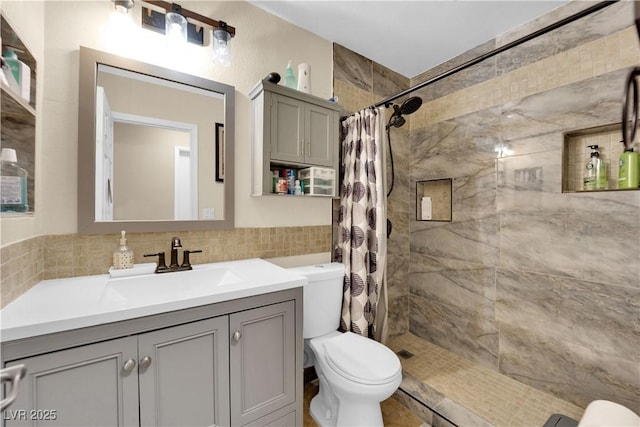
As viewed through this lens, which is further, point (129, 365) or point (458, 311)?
point (458, 311)

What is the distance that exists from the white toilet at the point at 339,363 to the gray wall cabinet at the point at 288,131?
0.69 meters

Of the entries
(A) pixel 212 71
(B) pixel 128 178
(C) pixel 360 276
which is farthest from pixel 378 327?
→ (A) pixel 212 71

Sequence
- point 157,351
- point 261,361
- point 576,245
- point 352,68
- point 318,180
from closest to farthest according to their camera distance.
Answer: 1. point 157,351
2. point 261,361
3. point 576,245
4. point 318,180
5. point 352,68

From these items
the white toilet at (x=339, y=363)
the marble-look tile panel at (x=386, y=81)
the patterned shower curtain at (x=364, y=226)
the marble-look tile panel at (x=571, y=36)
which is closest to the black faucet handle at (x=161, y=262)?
the white toilet at (x=339, y=363)

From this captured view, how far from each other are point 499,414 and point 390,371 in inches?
31.5

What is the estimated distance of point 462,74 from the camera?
2184mm

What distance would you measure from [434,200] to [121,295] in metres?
2.33

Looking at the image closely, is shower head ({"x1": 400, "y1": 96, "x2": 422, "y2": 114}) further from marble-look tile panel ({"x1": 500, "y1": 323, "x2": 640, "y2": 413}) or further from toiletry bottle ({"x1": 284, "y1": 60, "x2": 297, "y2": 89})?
marble-look tile panel ({"x1": 500, "y1": 323, "x2": 640, "y2": 413})

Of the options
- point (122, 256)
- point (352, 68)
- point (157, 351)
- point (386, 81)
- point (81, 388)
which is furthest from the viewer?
point (386, 81)

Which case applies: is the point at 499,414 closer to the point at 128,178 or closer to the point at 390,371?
the point at 390,371

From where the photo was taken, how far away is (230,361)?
1.06 meters

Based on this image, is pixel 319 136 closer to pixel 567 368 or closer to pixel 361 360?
pixel 361 360

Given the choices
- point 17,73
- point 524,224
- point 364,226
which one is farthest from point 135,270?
point 524,224

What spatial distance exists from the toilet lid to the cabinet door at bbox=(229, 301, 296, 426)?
0.28 m
